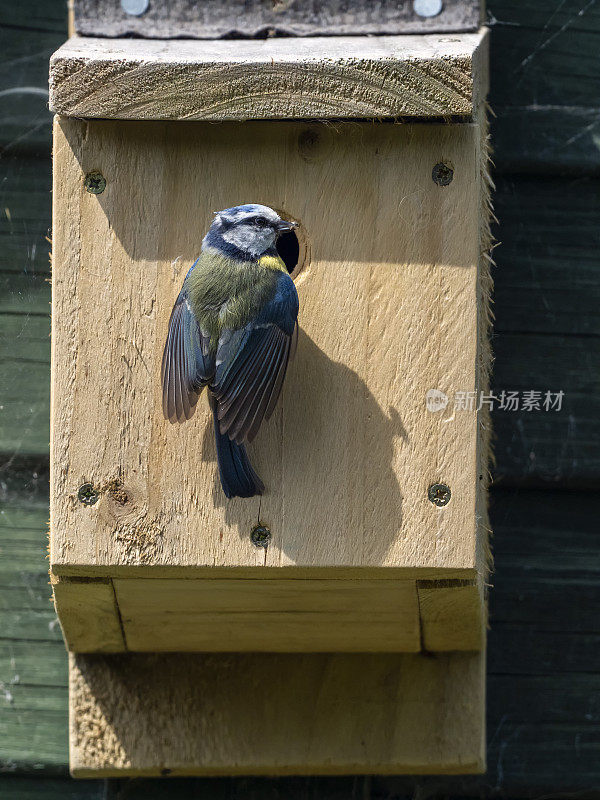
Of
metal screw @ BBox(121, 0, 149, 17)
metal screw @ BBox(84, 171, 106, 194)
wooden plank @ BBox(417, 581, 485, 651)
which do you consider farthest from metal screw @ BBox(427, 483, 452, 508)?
metal screw @ BBox(121, 0, 149, 17)

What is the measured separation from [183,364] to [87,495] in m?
0.27

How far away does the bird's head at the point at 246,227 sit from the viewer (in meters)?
2.04

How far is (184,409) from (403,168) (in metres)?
0.57

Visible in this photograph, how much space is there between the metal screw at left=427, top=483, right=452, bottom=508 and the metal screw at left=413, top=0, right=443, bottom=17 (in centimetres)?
98

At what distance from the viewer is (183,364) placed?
1978 millimetres

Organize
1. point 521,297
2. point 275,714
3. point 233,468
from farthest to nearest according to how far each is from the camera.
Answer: point 521,297
point 275,714
point 233,468

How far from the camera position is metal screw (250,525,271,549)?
1.97 meters

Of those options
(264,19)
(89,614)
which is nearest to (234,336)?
(89,614)

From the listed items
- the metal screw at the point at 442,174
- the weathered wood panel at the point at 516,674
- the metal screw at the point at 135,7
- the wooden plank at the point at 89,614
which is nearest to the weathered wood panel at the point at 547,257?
the weathered wood panel at the point at 516,674

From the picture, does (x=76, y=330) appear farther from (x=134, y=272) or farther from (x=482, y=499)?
(x=482, y=499)

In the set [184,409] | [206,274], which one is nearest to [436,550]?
[184,409]

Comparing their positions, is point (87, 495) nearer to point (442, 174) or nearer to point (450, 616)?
point (450, 616)

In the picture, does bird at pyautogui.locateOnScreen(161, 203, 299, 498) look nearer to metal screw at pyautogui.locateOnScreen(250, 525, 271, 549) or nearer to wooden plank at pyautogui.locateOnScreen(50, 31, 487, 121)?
metal screw at pyautogui.locateOnScreen(250, 525, 271, 549)

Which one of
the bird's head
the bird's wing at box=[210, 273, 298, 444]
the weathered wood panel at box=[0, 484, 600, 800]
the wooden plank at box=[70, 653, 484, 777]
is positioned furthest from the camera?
the weathered wood panel at box=[0, 484, 600, 800]
